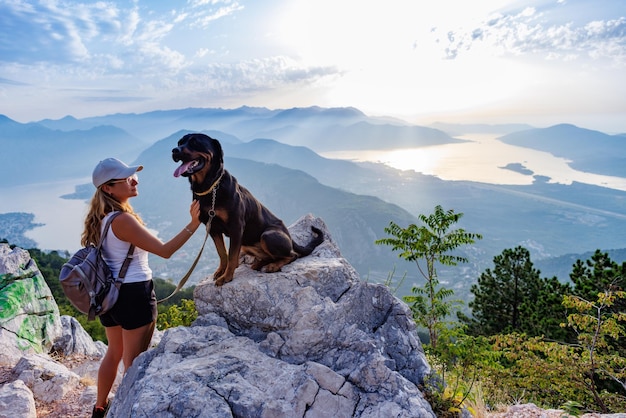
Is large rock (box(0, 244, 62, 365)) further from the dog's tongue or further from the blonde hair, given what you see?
the dog's tongue

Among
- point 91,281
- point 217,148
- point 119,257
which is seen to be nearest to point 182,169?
point 217,148

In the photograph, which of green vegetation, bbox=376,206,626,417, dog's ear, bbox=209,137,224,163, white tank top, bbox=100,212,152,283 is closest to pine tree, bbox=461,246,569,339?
green vegetation, bbox=376,206,626,417

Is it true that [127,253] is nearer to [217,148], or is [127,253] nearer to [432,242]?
[217,148]

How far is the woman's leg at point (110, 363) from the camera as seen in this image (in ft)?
12.6

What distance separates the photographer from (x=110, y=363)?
12.9ft

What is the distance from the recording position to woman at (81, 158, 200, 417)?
3.42 meters

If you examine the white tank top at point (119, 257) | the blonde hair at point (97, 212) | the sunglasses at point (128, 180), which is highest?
the sunglasses at point (128, 180)

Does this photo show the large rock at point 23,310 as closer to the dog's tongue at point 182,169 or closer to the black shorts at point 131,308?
the black shorts at point 131,308

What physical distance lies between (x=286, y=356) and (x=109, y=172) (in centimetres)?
241

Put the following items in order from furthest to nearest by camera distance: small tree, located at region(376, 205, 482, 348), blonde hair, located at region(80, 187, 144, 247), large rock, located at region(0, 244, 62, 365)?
large rock, located at region(0, 244, 62, 365)
small tree, located at region(376, 205, 482, 348)
blonde hair, located at region(80, 187, 144, 247)

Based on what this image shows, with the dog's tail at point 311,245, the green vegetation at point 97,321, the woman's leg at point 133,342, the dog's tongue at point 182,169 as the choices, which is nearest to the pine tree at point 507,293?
the dog's tail at point 311,245

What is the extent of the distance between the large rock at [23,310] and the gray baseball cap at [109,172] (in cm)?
467

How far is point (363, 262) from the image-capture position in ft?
539

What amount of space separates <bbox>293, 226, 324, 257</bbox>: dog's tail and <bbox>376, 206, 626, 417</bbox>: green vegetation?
1.46 m
